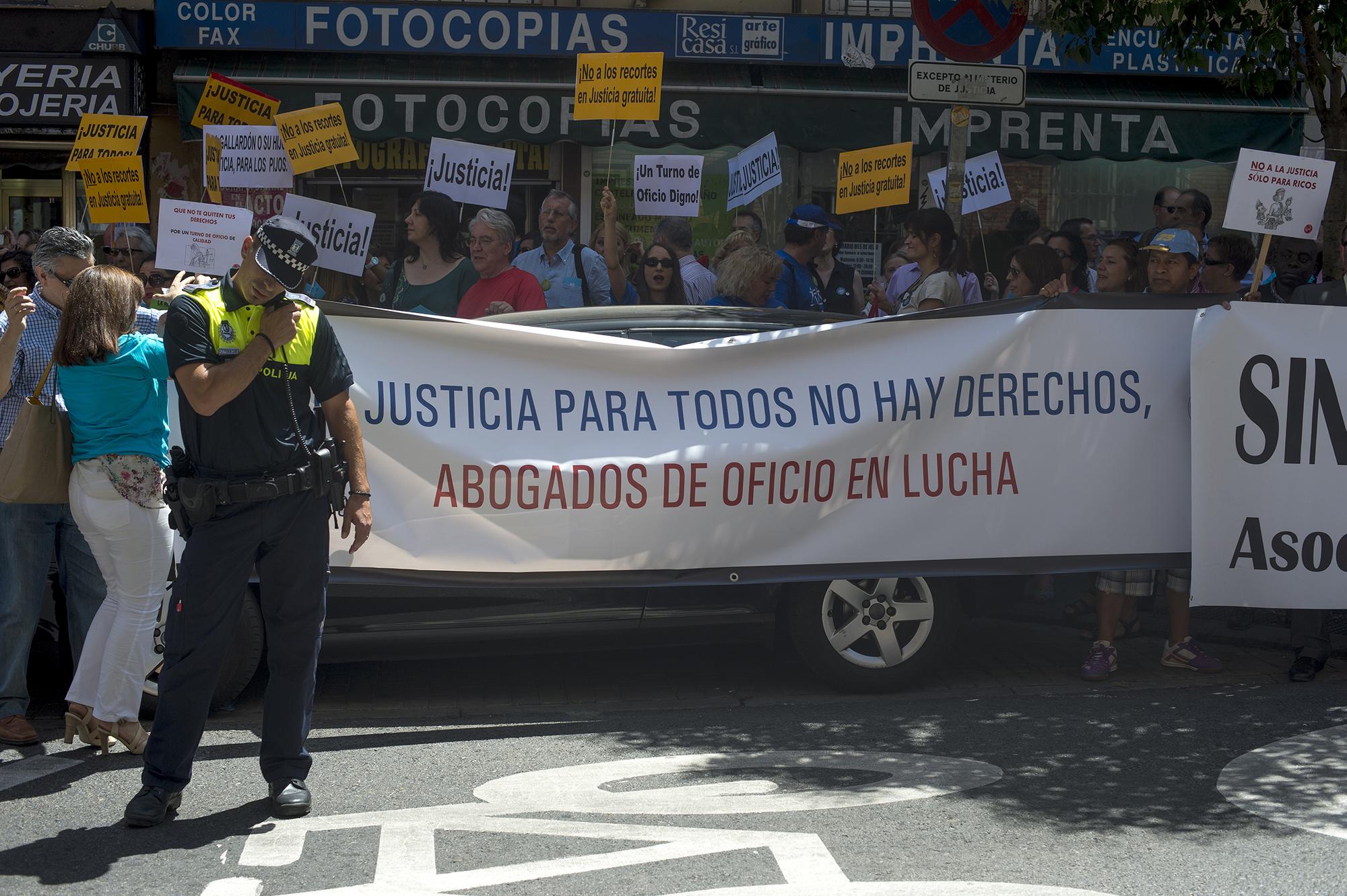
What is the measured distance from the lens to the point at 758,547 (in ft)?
20.5

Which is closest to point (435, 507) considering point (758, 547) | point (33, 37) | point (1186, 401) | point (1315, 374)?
point (758, 547)

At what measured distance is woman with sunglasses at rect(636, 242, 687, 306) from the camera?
9312 millimetres

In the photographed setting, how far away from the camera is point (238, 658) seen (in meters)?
5.94

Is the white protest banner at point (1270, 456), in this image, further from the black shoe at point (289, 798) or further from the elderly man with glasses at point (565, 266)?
the elderly man with glasses at point (565, 266)

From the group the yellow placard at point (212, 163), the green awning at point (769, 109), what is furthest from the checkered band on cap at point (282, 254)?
the green awning at point (769, 109)

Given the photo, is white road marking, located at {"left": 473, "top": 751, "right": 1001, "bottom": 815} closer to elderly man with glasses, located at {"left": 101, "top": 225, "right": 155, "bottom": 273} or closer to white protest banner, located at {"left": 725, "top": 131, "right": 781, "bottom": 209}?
white protest banner, located at {"left": 725, "top": 131, "right": 781, "bottom": 209}

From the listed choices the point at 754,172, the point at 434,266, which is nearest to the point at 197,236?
the point at 434,266

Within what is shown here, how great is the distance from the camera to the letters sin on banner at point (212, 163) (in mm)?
9492

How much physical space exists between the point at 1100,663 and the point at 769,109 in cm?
817

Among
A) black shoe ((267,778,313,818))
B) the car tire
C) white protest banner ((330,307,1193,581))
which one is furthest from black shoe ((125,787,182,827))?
the car tire

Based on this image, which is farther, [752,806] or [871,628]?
[871,628]

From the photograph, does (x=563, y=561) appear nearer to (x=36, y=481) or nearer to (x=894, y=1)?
(x=36, y=481)

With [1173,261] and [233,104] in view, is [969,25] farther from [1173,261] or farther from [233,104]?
[233,104]

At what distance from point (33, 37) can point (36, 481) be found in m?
9.69
